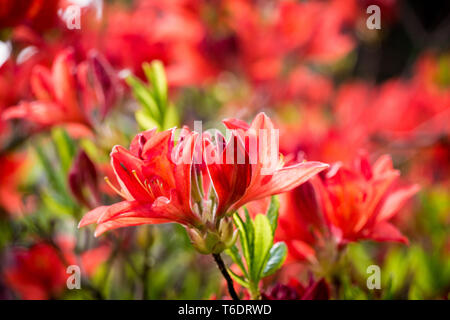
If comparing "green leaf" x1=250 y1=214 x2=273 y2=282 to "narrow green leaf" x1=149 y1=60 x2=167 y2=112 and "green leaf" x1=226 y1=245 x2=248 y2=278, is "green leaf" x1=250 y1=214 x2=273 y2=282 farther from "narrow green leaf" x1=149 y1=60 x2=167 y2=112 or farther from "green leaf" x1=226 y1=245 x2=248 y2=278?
"narrow green leaf" x1=149 y1=60 x2=167 y2=112

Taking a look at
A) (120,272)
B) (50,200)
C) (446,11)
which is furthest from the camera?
(446,11)

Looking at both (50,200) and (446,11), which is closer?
(50,200)

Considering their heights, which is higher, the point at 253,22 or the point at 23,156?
the point at 253,22

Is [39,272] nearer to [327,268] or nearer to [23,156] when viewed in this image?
[23,156]

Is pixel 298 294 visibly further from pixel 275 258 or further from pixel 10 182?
pixel 10 182

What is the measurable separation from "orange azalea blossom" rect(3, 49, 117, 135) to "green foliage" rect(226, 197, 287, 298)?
0.28 meters

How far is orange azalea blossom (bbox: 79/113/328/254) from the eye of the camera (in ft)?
1.37

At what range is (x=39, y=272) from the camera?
2.41ft

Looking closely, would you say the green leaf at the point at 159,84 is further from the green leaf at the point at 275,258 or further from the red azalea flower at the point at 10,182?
the red azalea flower at the point at 10,182

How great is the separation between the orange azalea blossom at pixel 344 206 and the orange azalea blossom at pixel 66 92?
29 cm

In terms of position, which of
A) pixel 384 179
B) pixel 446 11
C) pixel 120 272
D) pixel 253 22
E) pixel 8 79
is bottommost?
pixel 120 272

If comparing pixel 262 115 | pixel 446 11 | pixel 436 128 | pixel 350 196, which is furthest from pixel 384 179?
pixel 446 11

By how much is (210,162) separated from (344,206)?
0.55 ft

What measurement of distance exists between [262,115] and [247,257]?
0.45 ft
